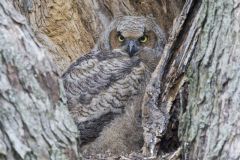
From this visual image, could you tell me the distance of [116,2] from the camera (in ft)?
16.5

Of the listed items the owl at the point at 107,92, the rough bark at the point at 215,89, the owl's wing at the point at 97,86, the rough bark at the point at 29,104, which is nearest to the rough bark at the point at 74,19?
the owl at the point at 107,92

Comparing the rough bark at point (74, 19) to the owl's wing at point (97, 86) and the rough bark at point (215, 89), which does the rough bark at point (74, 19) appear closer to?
the owl's wing at point (97, 86)

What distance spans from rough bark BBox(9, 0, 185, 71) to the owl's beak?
1.63 ft

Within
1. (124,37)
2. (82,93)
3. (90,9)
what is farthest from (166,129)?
(90,9)

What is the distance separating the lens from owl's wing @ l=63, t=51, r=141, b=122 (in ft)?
12.2

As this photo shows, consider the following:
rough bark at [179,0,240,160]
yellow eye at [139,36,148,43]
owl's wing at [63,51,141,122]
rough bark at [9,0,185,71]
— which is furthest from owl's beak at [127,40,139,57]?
rough bark at [179,0,240,160]

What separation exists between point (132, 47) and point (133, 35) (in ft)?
0.46

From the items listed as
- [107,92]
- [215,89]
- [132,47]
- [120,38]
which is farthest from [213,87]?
[120,38]

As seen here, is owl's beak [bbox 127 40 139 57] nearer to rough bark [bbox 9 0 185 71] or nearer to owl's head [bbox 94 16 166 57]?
owl's head [bbox 94 16 166 57]

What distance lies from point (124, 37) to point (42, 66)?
2.04 m

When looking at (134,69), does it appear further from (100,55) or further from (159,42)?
(159,42)

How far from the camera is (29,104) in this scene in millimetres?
2564

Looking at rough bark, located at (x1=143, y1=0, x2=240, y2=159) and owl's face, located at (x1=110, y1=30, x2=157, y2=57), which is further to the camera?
owl's face, located at (x1=110, y1=30, x2=157, y2=57)

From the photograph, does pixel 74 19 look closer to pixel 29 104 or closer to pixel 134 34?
pixel 134 34
